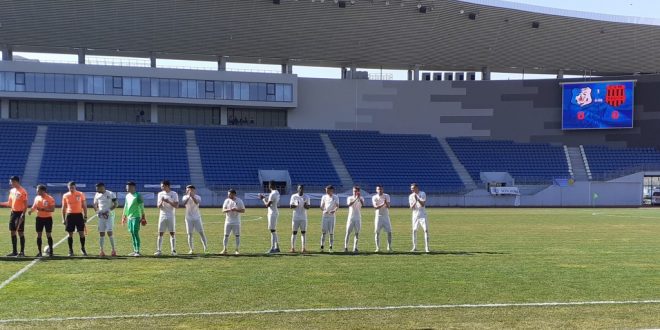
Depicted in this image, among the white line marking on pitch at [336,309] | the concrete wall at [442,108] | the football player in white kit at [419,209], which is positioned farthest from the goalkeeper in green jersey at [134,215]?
the concrete wall at [442,108]

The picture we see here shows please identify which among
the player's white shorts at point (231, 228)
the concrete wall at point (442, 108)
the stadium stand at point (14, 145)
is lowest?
the player's white shorts at point (231, 228)

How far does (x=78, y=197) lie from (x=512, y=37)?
46.7 m

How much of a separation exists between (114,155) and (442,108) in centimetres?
2928

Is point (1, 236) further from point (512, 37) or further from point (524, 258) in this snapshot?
point (512, 37)

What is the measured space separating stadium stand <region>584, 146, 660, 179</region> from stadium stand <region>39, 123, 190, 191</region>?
35.4 m

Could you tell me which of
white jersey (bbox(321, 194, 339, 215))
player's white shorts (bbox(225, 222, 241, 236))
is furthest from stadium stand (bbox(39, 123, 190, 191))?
white jersey (bbox(321, 194, 339, 215))

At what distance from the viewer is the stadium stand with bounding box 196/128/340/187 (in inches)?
2131

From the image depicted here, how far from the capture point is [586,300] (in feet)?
38.3

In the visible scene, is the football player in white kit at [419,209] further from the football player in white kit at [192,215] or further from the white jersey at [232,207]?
the football player in white kit at [192,215]

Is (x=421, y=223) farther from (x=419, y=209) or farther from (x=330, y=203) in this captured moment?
(x=330, y=203)

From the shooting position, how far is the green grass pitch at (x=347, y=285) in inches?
398

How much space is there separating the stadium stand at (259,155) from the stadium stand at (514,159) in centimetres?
1269

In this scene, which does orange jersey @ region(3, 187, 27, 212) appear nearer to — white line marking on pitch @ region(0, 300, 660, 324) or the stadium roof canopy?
white line marking on pitch @ region(0, 300, 660, 324)

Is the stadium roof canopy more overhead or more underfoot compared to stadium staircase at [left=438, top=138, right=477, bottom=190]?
more overhead
